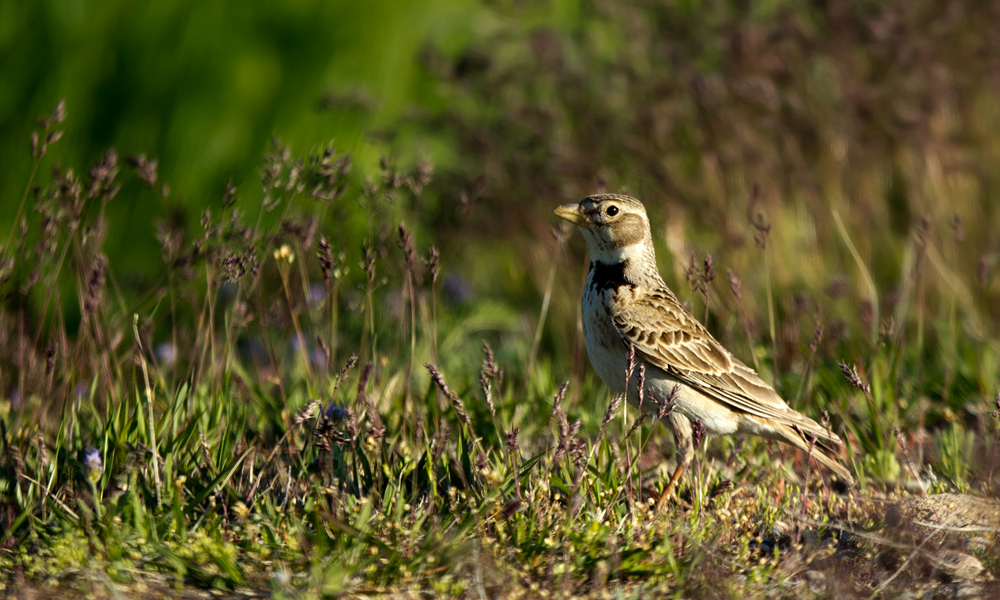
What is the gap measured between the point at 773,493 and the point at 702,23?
4.05 metres

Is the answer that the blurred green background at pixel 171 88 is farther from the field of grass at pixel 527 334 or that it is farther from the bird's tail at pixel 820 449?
the bird's tail at pixel 820 449

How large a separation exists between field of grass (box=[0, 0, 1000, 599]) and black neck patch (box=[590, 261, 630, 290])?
9.3 inches

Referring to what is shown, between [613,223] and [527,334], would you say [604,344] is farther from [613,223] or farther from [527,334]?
[527,334]

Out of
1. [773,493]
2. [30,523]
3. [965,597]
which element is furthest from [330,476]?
[965,597]

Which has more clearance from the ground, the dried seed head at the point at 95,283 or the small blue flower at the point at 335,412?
the dried seed head at the point at 95,283

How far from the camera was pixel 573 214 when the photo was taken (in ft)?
15.2

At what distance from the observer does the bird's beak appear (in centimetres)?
461

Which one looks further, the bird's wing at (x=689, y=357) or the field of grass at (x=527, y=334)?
the bird's wing at (x=689, y=357)

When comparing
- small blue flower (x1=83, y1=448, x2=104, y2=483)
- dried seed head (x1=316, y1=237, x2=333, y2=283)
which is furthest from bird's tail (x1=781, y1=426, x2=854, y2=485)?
small blue flower (x1=83, y1=448, x2=104, y2=483)

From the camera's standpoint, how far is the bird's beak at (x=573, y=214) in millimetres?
4605

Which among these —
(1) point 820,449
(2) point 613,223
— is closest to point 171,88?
(2) point 613,223

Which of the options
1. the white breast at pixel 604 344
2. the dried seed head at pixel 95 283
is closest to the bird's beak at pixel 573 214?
the white breast at pixel 604 344

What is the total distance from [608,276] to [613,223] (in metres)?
0.24

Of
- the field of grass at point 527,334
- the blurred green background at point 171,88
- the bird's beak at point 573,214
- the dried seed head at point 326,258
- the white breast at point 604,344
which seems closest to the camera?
the field of grass at point 527,334
